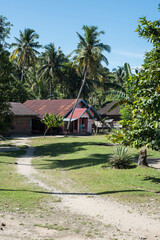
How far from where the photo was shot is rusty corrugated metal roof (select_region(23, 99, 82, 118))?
43.8 metres

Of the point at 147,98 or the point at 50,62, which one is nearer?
the point at 147,98

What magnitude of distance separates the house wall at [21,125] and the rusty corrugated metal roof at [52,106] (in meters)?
2.62

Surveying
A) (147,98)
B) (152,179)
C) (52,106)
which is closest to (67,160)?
(152,179)

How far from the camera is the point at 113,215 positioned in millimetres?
8781

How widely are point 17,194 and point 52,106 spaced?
35763mm

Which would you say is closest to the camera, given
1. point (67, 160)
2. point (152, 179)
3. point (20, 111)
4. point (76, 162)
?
point (152, 179)

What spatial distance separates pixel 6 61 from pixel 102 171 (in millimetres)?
16153

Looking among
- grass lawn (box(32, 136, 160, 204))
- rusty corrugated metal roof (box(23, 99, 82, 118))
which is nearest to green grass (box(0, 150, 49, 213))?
grass lawn (box(32, 136, 160, 204))

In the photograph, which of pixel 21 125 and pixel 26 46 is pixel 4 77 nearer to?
pixel 21 125

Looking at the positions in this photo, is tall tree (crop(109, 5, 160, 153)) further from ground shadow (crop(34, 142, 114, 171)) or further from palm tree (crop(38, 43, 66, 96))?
palm tree (crop(38, 43, 66, 96))

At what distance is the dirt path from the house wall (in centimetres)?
2988

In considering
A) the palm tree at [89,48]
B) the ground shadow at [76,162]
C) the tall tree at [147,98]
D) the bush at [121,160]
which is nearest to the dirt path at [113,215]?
the tall tree at [147,98]

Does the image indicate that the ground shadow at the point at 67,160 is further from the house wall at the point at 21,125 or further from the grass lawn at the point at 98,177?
the house wall at the point at 21,125

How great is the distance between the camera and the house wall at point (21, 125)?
1618 inches
